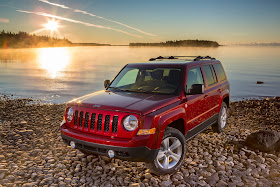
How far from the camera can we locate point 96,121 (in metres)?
4.04

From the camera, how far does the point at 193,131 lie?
519 centimetres

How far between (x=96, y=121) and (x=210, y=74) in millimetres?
3391

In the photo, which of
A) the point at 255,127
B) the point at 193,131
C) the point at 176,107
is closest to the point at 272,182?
the point at 193,131

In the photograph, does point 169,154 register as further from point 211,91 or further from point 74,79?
point 74,79

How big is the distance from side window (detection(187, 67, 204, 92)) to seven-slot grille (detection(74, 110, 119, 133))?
1.89 metres

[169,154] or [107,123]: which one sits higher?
[107,123]

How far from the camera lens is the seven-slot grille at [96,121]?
3941mm

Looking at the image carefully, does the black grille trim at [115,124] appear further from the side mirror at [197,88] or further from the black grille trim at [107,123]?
the side mirror at [197,88]

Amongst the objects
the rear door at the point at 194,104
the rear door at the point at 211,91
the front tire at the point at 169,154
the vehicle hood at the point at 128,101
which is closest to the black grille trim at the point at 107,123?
the vehicle hood at the point at 128,101

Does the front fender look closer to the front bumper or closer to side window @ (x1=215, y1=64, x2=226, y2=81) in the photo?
the front bumper

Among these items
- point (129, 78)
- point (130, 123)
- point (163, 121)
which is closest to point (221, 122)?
point (129, 78)

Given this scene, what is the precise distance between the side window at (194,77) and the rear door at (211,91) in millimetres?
225

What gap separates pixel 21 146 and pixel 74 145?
90.9 inches

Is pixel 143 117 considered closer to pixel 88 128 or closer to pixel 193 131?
pixel 88 128
